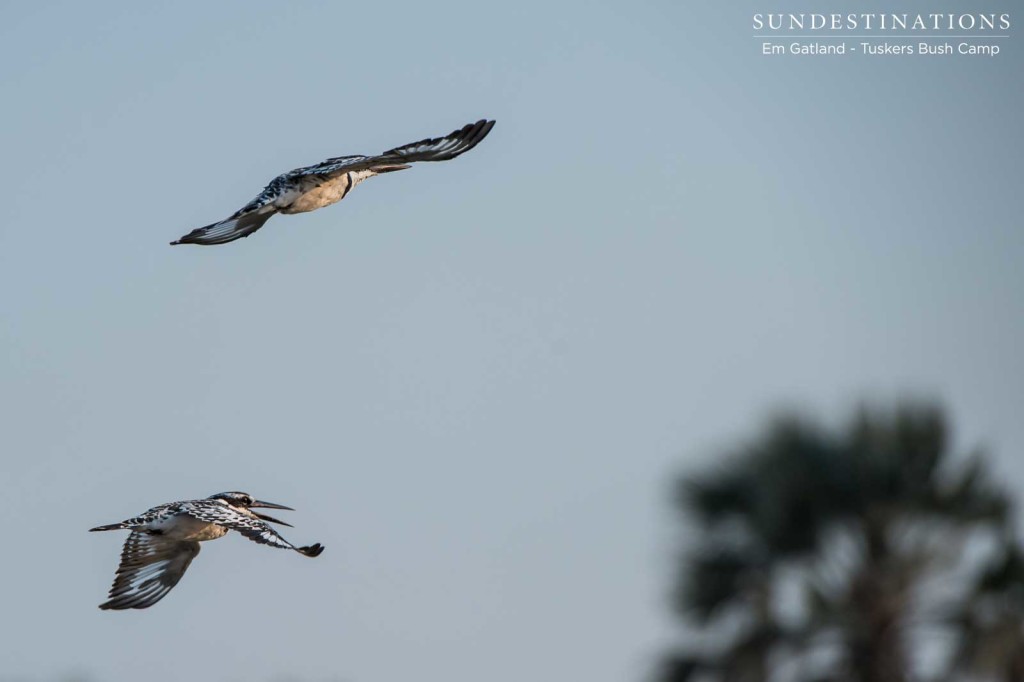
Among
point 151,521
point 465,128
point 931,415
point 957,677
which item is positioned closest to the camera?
point 465,128

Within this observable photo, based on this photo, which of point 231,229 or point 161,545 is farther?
point 161,545

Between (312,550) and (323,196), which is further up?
(323,196)

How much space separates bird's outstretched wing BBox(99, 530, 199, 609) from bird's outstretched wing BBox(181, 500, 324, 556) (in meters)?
0.37

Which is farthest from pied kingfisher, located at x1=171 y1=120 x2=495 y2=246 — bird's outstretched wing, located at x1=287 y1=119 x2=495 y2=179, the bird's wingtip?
the bird's wingtip

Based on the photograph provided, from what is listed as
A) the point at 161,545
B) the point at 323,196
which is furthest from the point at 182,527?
the point at 323,196

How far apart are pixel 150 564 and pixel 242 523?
117 centimetres

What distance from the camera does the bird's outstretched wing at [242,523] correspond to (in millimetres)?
27766

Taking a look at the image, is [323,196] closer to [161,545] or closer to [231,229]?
[231,229]

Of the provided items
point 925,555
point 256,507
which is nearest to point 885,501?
point 925,555

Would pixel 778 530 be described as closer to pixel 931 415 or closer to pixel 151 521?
pixel 931 415

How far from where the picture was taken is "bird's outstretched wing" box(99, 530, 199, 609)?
95.9 ft

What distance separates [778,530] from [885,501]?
1.29 meters

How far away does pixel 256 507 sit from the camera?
32156 mm

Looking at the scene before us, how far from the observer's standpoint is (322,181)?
28109 millimetres
